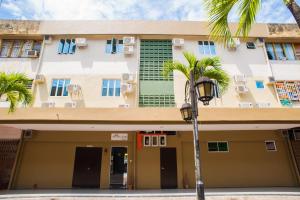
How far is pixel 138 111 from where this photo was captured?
363 inches

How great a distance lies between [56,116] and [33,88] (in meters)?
4.34

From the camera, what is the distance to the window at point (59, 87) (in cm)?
1215

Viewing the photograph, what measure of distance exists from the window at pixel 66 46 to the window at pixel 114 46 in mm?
2124

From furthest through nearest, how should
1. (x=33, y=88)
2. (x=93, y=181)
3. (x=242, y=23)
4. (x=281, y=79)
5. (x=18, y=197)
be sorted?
1. (x=281, y=79)
2. (x=33, y=88)
3. (x=93, y=181)
4. (x=18, y=197)
5. (x=242, y=23)

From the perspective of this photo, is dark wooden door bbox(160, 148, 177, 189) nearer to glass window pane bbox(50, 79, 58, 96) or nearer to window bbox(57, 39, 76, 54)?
glass window pane bbox(50, 79, 58, 96)

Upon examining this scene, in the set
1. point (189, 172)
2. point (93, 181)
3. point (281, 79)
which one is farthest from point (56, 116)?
point (281, 79)

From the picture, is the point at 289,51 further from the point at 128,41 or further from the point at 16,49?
the point at 16,49

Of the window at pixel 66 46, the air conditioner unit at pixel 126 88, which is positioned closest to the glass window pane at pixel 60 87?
the window at pixel 66 46

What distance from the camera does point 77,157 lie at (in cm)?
1118

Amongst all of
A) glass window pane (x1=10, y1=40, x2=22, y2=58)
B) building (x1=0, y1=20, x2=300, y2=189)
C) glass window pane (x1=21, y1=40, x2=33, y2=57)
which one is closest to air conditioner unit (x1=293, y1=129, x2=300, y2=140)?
building (x1=0, y1=20, x2=300, y2=189)

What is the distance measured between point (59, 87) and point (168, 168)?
7.75 m

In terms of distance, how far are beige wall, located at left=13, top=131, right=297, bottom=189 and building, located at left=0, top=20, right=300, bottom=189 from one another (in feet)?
0.17

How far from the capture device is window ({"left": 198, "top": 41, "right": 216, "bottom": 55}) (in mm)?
13461

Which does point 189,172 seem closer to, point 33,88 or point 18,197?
point 18,197
